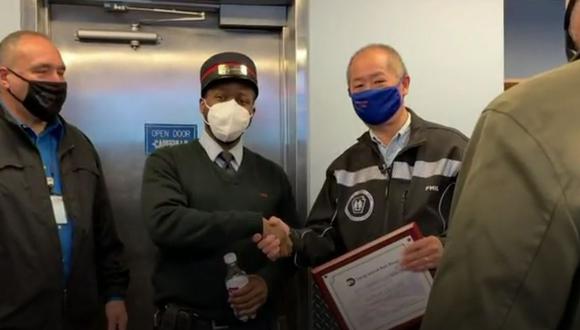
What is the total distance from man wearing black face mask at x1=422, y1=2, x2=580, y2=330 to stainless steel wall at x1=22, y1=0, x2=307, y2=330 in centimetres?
172

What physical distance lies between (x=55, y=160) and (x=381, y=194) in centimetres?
113

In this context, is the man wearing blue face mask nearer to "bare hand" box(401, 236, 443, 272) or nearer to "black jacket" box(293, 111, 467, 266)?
"black jacket" box(293, 111, 467, 266)

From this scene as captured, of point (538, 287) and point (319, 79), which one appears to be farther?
point (319, 79)

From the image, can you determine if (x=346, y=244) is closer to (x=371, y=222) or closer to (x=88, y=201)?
(x=371, y=222)

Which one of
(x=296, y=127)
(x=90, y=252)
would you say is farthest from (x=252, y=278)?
(x=296, y=127)

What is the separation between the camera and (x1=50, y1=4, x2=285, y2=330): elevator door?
8.13 feet

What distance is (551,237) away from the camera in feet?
2.21

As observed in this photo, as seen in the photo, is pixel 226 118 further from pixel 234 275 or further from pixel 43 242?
pixel 43 242

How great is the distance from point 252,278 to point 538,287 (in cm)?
143

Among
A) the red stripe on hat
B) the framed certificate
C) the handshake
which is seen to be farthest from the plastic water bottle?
→ the red stripe on hat

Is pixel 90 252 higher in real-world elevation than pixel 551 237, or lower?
lower

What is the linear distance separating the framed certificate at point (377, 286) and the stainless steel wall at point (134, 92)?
760 millimetres

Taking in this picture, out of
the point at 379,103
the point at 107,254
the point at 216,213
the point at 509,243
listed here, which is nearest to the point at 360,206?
the point at 379,103

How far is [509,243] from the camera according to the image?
69 centimetres
